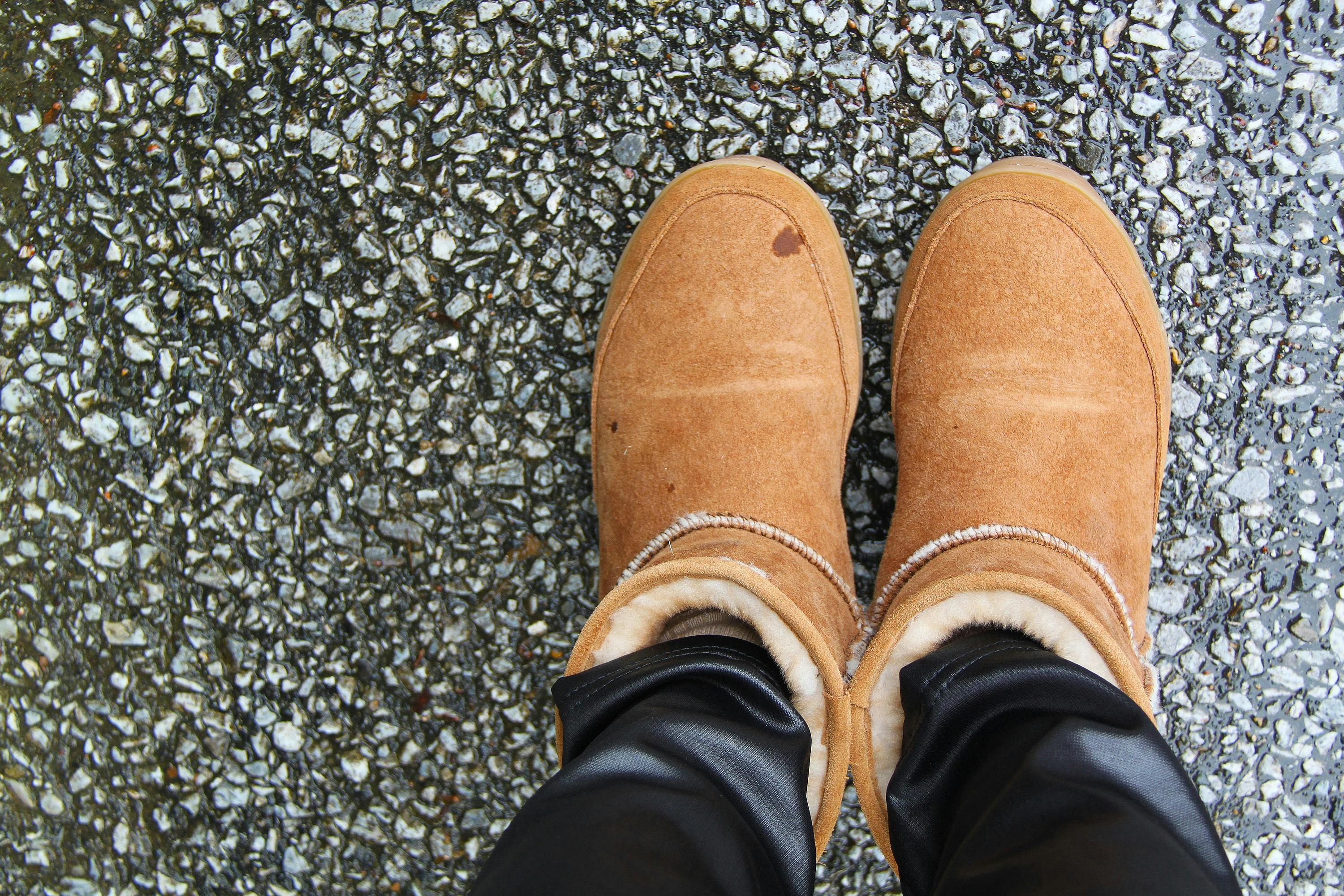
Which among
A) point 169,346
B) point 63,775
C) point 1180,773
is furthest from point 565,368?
point 63,775

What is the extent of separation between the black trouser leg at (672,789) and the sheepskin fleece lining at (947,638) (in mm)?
114

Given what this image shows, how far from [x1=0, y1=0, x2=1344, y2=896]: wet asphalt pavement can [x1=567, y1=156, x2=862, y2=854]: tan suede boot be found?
0.07 m

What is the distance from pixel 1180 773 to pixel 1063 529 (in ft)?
1.31

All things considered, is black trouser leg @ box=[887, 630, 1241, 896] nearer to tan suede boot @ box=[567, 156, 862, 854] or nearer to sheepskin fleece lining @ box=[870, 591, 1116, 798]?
sheepskin fleece lining @ box=[870, 591, 1116, 798]

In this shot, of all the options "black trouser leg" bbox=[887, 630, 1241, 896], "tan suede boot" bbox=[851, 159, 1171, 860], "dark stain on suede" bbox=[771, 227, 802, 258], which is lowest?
"black trouser leg" bbox=[887, 630, 1241, 896]

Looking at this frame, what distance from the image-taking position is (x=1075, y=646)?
89cm

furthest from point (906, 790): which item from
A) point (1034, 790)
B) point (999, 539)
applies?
point (999, 539)

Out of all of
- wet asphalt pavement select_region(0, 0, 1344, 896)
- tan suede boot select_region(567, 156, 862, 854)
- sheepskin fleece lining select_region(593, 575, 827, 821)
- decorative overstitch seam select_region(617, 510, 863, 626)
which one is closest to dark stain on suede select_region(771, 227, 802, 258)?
tan suede boot select_region(567, 156, 862, 854)

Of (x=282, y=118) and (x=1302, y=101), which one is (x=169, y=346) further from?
(x=1302, y=101)

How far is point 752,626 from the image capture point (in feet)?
3.14

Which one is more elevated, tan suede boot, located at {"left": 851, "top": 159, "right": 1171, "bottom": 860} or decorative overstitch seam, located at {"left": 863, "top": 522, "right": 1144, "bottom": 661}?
tan suede boot, located at {"left": 851, "top": 159, "right": 1171, "bottom": 860}

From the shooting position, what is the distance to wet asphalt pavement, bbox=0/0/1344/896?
1200 mm

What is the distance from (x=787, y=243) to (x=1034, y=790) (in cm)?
76

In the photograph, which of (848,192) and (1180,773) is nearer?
(1180,773)
